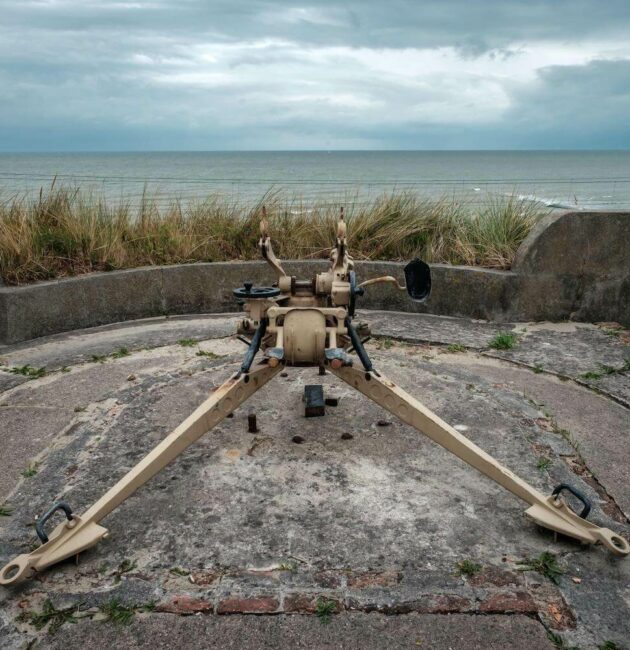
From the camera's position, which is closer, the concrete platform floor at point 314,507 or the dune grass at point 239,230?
→ the concrete platform floor at point 314,507

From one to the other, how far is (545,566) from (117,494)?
159cm

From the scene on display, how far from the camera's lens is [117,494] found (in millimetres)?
A: 2395

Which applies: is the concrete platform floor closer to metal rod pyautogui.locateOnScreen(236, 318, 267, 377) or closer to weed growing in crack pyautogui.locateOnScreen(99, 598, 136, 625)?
weed growing in crack pyautogui.locateOnScreen(99, 598, 136, 625)

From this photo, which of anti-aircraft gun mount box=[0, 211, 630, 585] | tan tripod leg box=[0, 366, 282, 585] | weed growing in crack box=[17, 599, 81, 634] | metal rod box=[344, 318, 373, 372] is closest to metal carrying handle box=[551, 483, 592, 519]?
anti-aircraft gun mount box=[0, 211, 630, 585]

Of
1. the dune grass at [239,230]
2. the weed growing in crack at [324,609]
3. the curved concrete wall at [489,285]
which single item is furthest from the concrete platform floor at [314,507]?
the dune grass at [239,230]

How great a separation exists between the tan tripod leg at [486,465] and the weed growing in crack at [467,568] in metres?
0.31

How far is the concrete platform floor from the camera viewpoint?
2129mm

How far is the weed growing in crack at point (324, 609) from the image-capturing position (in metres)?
2.13

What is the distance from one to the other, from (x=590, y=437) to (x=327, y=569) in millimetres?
1877

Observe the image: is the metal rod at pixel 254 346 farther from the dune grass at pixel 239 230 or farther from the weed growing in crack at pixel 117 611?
the dune grass at pixel 239 230

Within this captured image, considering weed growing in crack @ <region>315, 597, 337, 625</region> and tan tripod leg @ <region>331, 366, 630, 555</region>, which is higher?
tan tripod leg @ <region>331, 366, 630, 555</region>

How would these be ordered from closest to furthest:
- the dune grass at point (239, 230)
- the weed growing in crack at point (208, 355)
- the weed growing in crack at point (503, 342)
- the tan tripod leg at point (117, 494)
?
the tan tripod leg at point (117, 494) < the weed growing in crack at point (208, 355) < the weed growing in crack at point (503, 342) < the dune grass at point (239, 230)

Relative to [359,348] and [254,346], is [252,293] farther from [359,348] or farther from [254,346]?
[359,348]

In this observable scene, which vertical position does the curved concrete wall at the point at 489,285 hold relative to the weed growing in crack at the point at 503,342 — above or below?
above
